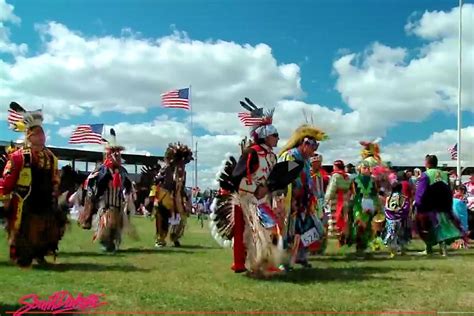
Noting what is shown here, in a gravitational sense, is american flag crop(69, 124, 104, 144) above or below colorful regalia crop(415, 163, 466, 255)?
above

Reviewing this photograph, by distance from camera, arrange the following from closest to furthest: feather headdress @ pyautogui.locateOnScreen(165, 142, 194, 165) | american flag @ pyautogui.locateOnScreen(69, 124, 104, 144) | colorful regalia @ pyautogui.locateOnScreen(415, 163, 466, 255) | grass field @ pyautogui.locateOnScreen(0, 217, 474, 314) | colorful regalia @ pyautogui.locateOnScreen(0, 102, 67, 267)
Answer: grass field @ pyautogui.locateOnScreen(0, 217, 474, 314)
colorful regalia @ pyautogui.locateOnScreen(0, 102, 67, 267)
colorful regalia @ pyautogui.locateOnScreen(415, 163, 466, 255)
feather headdress @ pyautogui.locateOnScreen(165, 142, 194, 165)
american flag @ pyautogui.locateOnScreen(69, 124, 104, 144)

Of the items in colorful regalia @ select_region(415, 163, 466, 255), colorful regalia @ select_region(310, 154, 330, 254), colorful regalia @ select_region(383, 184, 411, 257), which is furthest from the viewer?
colorful regalia @ select_region(383, 184, 411, 257)

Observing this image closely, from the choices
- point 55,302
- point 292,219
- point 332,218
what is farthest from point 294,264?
point 55,302

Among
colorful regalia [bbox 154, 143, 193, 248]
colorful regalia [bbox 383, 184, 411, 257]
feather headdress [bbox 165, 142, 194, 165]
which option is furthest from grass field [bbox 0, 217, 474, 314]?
feather headdress [bbox 165, 142, 194, 165]

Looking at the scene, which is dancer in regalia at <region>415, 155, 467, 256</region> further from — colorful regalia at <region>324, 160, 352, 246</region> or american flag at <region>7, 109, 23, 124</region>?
american flag at <region>7, 109, 23, 124</region>

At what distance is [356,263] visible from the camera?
9062 mm

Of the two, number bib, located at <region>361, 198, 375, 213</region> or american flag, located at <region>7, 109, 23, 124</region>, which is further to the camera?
number bib, located at <region>361, 198, 375, 213</region>

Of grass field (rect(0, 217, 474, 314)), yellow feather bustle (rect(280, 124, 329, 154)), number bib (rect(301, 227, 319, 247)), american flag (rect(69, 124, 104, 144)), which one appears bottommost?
grass field (rect(0, 217, 474, 314))

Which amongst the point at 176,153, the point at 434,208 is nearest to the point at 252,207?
the point at 434,208

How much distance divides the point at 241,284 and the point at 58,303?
220cm

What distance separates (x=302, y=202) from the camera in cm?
849

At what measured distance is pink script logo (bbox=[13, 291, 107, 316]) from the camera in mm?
4809

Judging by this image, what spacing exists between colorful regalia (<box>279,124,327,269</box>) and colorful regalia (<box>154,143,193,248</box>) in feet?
13.6

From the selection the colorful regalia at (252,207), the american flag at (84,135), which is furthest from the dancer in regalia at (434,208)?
the american flag at (84,135)
